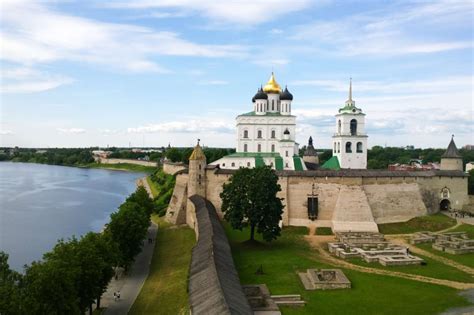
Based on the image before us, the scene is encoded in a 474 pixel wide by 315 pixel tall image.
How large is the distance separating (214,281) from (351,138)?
28768 millimetres

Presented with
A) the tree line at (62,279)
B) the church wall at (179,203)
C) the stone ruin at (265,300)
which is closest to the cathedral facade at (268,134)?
the church wall at (179,203)

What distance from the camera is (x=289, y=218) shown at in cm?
2783

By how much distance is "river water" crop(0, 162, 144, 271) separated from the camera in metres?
29.0

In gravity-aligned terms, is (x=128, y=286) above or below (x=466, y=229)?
below

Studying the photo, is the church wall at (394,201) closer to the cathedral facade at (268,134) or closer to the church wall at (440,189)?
the church wall at (440,189)

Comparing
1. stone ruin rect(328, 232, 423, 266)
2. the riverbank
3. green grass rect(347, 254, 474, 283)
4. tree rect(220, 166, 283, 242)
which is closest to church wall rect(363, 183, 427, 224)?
stone ruin rect(328, 232, 423, 266)

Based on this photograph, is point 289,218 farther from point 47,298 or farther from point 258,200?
point 47,298

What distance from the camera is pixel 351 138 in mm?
39188

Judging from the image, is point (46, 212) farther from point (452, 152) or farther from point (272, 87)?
point (452, 152)

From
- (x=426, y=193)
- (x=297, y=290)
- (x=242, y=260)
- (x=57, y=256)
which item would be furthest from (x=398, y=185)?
(x=57, y=256)

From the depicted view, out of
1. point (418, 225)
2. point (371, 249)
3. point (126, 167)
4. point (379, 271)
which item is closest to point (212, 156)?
point (418, 225)

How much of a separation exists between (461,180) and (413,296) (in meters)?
18.1

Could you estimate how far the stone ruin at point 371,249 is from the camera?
19.9 m

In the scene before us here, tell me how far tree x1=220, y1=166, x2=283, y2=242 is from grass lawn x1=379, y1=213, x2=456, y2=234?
26.9 feet
